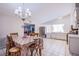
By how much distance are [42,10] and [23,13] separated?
354 millimetres

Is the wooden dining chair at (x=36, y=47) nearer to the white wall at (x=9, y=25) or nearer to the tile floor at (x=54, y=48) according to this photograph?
the tile floor at (x=54, y=48)

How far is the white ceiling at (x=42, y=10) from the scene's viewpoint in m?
2.45

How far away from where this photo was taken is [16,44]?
2.47 metres

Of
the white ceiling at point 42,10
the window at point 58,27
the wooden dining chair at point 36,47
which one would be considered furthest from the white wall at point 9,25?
the window at point 58,27

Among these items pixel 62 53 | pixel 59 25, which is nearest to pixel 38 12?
pixel 59 25

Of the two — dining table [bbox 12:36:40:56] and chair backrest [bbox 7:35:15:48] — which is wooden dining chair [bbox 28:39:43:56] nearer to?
dining table [bbox 12:36:40:56]

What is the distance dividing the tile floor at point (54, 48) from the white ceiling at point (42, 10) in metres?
0.43

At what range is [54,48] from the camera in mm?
2498

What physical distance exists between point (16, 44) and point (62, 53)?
85cm

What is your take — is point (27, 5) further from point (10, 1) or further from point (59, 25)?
point (59, 25)

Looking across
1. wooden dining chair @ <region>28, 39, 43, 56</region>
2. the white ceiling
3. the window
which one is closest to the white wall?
the white ceiling

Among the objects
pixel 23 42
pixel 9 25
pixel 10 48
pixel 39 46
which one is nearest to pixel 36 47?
pixel 39 46

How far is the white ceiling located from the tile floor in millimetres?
428

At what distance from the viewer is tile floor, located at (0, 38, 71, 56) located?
7.98 feet
